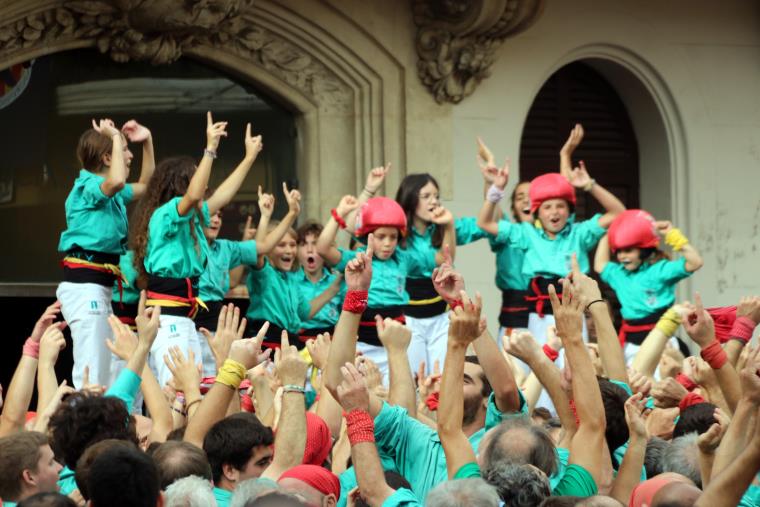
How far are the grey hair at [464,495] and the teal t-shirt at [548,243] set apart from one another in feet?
20.0

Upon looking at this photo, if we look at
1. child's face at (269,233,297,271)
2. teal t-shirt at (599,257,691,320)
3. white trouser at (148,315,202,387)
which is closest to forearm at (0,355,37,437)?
white trouser at (148,315,202,387)

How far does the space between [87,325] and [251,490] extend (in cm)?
433

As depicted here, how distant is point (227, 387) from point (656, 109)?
27.5 ft

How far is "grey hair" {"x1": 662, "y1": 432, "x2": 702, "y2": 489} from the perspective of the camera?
16.6 ft

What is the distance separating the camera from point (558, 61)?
40.7 feet

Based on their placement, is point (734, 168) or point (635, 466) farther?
point (734, 168)

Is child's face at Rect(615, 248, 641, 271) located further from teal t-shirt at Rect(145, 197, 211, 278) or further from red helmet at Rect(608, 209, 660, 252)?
teal t-shirt at Rect(145, 197, 211, 278)

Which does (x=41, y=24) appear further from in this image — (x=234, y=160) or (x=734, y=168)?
(x=734, y=168)

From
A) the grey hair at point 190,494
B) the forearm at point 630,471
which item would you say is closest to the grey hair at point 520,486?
the forearm at point 630,471

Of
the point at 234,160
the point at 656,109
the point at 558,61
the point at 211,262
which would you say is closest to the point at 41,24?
the point at 234,160

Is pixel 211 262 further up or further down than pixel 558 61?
further down

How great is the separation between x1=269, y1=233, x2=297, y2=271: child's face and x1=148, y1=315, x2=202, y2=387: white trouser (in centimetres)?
140

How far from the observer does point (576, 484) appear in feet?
14.9

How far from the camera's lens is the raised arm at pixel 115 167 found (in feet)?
25.7
